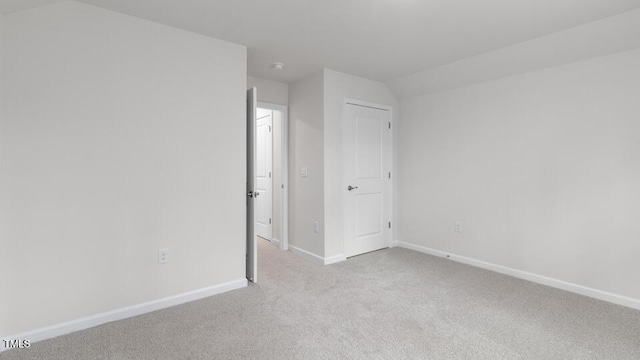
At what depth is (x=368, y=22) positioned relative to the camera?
2500 mm

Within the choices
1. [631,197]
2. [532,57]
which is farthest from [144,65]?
[631,197]

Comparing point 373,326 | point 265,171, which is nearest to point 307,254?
point 265,171

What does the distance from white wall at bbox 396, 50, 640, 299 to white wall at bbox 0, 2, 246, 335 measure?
8.27 ft

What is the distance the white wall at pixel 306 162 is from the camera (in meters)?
3.77

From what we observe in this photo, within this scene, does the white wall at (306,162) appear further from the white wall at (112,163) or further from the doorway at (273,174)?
the white wall at (112,163)

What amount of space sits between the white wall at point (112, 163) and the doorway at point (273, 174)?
1343 millimetres

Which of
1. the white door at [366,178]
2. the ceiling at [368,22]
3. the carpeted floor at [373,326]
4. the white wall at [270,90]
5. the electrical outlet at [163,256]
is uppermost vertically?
the ceiling at [368,22]

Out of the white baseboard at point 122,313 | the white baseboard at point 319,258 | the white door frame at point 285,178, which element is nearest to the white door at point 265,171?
the white door frame at point 285,178

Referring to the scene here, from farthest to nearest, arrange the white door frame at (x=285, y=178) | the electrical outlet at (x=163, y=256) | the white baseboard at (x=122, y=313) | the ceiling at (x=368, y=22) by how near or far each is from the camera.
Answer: the white door frame at (x=285, y=178), the electrical outlet at (x=163, y=256), the ceiling at (x=368, y=22), the white baseboard at (x=122, y=313)

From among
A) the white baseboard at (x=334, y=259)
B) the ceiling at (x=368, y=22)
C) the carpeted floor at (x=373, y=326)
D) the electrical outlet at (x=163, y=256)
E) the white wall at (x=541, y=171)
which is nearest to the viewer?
the carpeted floor at (x=373, y=326)

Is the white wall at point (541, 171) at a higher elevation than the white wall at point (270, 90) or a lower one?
lower

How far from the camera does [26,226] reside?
2.05 m

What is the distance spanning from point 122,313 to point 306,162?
8.00ft

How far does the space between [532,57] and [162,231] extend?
3720mm
